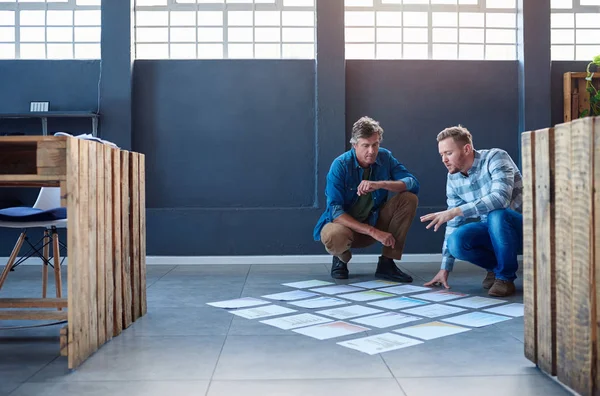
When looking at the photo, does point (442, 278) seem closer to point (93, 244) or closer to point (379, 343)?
point (379, 343)

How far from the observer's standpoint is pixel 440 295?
3.65 meters

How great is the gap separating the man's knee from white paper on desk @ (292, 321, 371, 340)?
1385 mm

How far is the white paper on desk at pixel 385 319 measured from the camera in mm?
2879

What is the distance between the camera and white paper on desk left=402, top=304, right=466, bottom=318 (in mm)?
3094

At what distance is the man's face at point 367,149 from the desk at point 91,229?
156 centimetres

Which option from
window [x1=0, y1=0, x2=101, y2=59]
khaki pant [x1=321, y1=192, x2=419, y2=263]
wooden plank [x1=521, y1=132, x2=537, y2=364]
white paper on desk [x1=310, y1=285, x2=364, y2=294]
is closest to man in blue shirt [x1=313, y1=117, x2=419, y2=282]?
khaki pant [x1=321, y1=192, x2=419, y2=263]

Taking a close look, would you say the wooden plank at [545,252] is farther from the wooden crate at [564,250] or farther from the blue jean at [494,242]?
the blue jean at [494,242]

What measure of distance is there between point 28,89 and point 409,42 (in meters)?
3.47

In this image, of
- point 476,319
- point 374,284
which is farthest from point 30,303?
point 374,284

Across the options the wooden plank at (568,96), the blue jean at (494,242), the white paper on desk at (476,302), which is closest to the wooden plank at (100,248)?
the white paper on desk at (476,302)

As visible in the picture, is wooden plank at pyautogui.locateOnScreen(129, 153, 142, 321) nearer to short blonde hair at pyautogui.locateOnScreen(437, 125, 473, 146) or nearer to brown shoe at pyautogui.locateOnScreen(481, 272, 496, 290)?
short blonde hair at pyautogui.locateOnScreen(437, 125, 473, 146)

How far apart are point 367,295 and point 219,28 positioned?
3209 millimetres

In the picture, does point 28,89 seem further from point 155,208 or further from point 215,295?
point 215,295

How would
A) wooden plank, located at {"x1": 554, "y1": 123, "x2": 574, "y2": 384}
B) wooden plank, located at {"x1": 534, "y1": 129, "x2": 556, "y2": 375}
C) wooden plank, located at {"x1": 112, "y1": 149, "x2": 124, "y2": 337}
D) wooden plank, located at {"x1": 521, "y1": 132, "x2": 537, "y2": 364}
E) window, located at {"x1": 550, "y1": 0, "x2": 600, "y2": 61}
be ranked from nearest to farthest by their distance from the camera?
1. wooden plank, located at {"x1": 554, "y1": 123, "x2": 574, "y2": 384}
2. wooden plank, located at {"x1": 534, "y1": 129, "x2": 556, "y2": 375}
3. wooden plank, located at {"x1": 521, "y1": 132, "x2": 537, "y2": 364}
4. wooden plank, located at {"x1": 112, "y1": 149, "x2": 124, "y2": 337}
5. window, located at {"x1": 550, "y1": 0, "x2": 600, "y2": 61}
